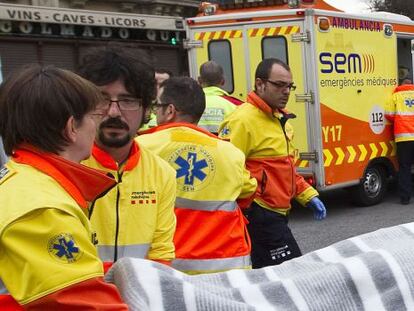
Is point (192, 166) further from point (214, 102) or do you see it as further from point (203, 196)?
point (214, 102)

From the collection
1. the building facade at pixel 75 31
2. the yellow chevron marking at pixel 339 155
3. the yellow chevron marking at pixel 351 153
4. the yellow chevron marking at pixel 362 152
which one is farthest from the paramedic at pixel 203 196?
the building facade at pixel 75 31

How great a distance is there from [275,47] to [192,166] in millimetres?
4930

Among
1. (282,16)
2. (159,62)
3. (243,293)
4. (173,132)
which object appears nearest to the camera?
(243,293)

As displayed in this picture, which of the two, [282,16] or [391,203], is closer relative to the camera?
[282,16]

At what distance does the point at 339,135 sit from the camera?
7.52 meters

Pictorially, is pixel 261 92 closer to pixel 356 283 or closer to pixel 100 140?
pixel 100 140

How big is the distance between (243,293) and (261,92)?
2.45m

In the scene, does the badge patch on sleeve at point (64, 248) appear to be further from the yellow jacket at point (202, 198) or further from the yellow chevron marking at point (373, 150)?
the yellow chevron marking at point (373, 150)

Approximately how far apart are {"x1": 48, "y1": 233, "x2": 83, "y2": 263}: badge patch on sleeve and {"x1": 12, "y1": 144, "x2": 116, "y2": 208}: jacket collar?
0.56 feet

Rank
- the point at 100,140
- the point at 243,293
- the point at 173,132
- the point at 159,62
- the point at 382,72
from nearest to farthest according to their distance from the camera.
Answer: the point at 243,293 → the point at 100,140 → the point at 173,132 → the point at 382,72 → the point at 159,62

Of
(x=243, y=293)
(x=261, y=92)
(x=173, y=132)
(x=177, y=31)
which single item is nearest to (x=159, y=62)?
(x=177, y=31)

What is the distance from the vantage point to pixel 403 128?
8.08 meters

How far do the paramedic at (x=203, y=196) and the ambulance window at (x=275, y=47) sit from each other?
475 cm

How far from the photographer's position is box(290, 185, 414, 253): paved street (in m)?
6.59
